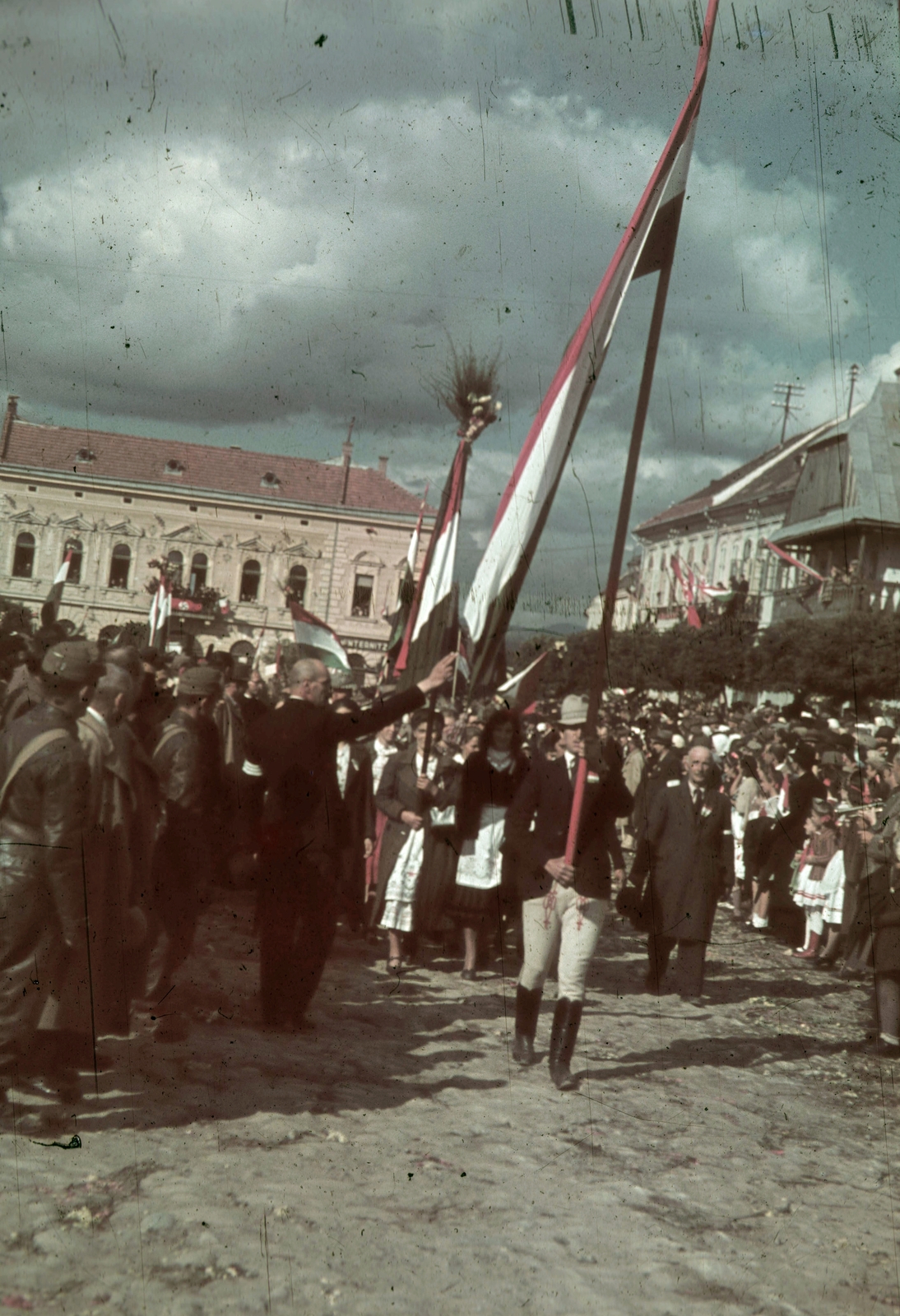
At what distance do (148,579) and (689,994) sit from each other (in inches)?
202

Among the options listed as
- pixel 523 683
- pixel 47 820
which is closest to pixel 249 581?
pixel 523 683

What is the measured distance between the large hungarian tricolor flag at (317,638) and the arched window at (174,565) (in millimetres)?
3843

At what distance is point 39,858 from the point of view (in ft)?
16.1

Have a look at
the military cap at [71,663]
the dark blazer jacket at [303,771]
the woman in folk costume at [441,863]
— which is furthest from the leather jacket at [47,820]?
the woman in folk costume at [441,863]

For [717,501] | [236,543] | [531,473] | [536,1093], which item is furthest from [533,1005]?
[717,501]

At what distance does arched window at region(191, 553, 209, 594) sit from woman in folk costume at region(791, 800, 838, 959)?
577cm

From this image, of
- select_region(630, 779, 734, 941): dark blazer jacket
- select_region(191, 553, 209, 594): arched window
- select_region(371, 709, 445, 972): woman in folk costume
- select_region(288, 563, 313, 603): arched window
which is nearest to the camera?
select_region(288, 563, 313, 603): arched window

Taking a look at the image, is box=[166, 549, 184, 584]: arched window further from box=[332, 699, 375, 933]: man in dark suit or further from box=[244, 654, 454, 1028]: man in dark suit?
box=[244, 654, 454, 1028]: man in dark suit

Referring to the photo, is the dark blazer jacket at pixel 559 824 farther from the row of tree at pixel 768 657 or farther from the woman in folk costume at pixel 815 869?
the row of tree at pixel 768 657

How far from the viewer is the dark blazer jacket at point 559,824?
6.55m

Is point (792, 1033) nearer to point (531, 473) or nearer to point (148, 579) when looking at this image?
point (531, 473)

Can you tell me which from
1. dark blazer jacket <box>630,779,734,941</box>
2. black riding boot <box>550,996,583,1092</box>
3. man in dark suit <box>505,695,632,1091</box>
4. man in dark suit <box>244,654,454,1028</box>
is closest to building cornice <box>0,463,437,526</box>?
man in dark suit <box>244,654,454,1028</box>

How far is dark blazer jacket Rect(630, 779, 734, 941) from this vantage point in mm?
10156

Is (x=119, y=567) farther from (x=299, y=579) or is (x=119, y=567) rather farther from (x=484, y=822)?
(x=484, y=822)
